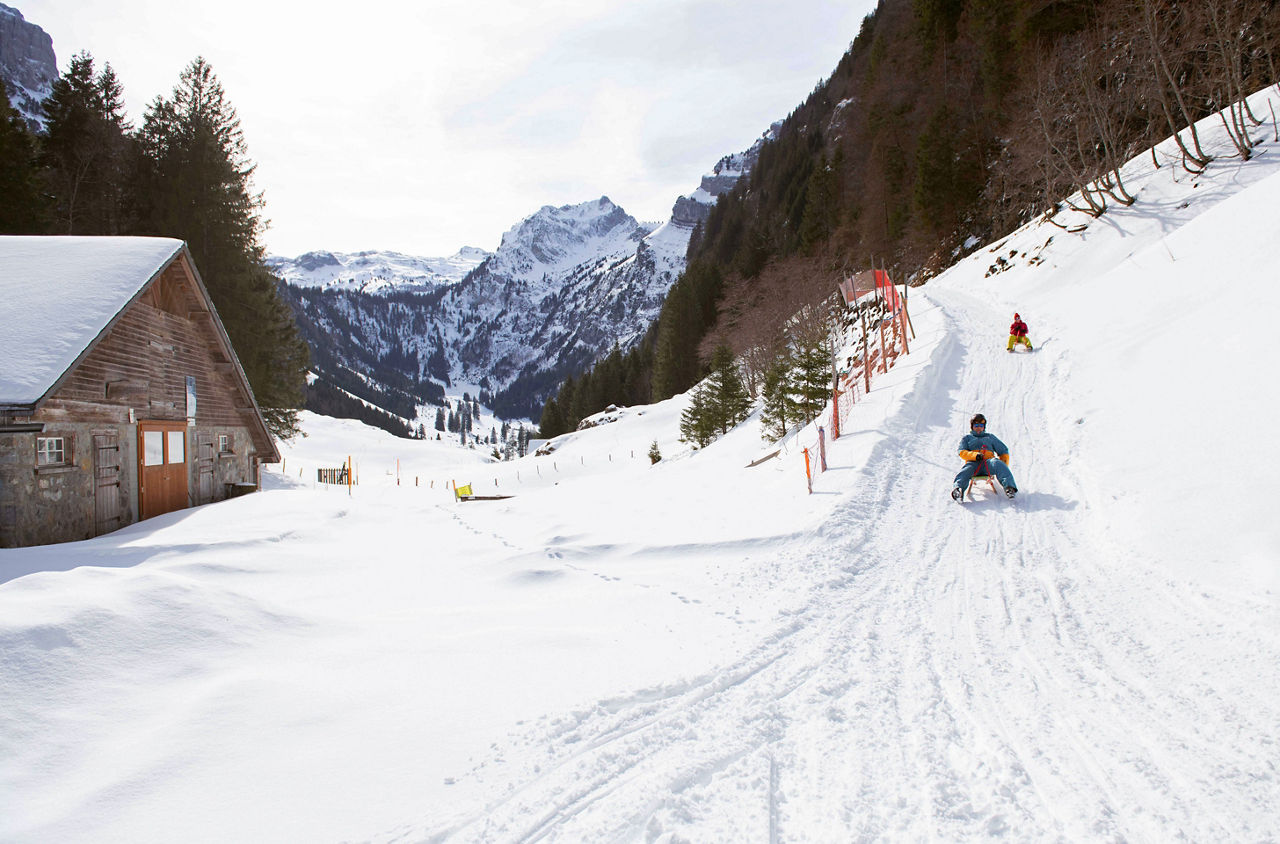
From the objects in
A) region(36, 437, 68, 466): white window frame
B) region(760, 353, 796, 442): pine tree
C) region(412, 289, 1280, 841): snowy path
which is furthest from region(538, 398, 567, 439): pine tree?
region(412, 289, 1280, 841): snowy path

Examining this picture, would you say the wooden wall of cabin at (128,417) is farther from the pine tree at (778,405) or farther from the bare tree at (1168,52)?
the bare tree at (1168,52)

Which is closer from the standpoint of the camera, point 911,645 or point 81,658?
point 81,658

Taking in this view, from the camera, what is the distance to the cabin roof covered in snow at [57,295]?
8.91 metres

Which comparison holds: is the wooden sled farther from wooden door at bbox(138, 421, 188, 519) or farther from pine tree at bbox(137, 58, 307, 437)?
pine tree at bbox(137, 58, 307, 437)

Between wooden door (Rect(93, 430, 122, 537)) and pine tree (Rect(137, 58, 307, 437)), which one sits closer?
wooden door (Rect(93, 430, 122, 537))

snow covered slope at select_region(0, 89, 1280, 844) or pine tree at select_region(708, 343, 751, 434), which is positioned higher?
pine tree at select_region(708, 343, 751, 434)

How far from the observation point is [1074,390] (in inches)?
494

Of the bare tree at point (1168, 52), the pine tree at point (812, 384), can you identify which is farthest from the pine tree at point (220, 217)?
the bare tree at point (1168, 52)

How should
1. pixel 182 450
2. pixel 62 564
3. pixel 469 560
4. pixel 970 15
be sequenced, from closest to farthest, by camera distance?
1. pixel 62 564
2. pixel 469 560
3. pixel 182 450
4. pixel 970 15

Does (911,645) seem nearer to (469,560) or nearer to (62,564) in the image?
(469,560)

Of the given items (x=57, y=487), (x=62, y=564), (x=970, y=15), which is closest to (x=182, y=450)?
(x=57, y=487)

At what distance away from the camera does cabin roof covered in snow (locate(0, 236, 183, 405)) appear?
891 cm

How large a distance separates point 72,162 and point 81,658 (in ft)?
123

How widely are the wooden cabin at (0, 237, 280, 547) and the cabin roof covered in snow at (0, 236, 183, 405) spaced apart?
0.9 inches
